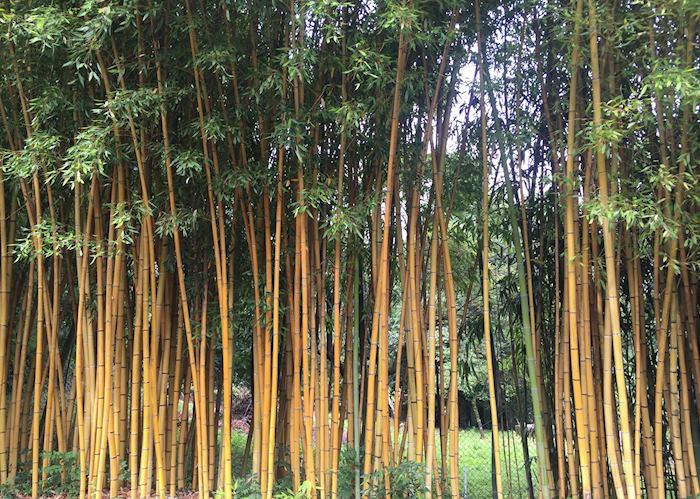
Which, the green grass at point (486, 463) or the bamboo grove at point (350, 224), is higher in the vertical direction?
the bamboo grove at point (350, 224)

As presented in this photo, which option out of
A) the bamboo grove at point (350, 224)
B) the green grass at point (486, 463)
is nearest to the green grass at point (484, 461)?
the green grass at point (486, 463)

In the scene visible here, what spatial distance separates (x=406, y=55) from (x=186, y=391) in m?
2.28

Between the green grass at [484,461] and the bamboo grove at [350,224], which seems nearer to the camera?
the bamboo grove at [350,224]

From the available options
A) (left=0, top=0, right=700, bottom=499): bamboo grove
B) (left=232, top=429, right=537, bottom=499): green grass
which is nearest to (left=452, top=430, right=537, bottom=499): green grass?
(left=232, top=429, right=537, bottom=499): green grass

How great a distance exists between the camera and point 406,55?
2.42m

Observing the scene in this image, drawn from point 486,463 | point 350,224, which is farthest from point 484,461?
point 350,224

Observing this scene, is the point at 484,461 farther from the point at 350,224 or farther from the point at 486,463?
the point at 350,224

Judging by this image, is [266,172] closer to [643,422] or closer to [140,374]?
[140,374]

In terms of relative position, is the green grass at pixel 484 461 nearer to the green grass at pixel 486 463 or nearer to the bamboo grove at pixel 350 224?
the green grass at pixel 486 463

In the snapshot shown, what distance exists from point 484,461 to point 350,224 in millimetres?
3102

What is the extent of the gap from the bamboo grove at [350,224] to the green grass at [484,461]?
1.56 feet

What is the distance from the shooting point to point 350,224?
2379 mm

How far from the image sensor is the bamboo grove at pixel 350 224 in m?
2.25

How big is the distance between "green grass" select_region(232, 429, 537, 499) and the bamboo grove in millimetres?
476
